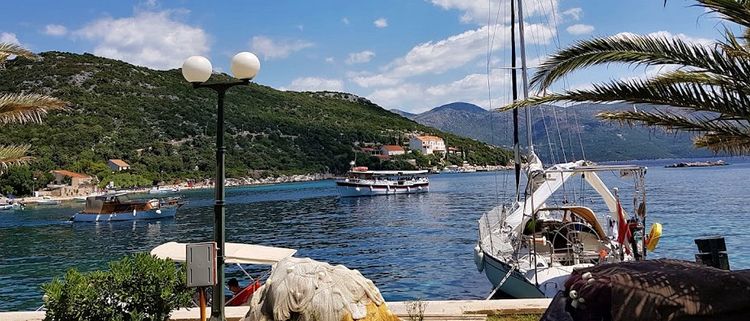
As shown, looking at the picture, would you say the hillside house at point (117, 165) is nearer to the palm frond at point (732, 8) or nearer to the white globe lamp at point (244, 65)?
the white globe lamp at point (244, 65)

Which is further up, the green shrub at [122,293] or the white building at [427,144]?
the white building at [427,144]

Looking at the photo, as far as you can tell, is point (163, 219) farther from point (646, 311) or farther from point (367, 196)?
point (646, 311)

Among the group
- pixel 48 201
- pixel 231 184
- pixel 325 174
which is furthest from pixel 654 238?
pixel 325 174

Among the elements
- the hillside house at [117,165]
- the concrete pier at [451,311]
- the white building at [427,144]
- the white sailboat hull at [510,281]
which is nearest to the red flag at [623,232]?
the white sailboat hull at [510,281]

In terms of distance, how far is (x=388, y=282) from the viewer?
1991cm

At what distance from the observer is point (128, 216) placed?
166ft

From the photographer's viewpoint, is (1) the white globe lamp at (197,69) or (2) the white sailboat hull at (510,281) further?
(2) the white sailboat hull at (510,281)

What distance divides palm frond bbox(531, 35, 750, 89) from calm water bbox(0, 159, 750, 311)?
11.2 metres

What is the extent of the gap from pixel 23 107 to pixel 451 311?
22.9 feet

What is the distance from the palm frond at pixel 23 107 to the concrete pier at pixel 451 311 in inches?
115

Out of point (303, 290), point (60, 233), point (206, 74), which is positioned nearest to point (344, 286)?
point (303, 290)

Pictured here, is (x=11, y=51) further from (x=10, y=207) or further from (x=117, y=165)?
(x=117, y=165)

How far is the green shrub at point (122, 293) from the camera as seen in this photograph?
6.18 meters

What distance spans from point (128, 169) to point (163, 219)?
2492 inches
